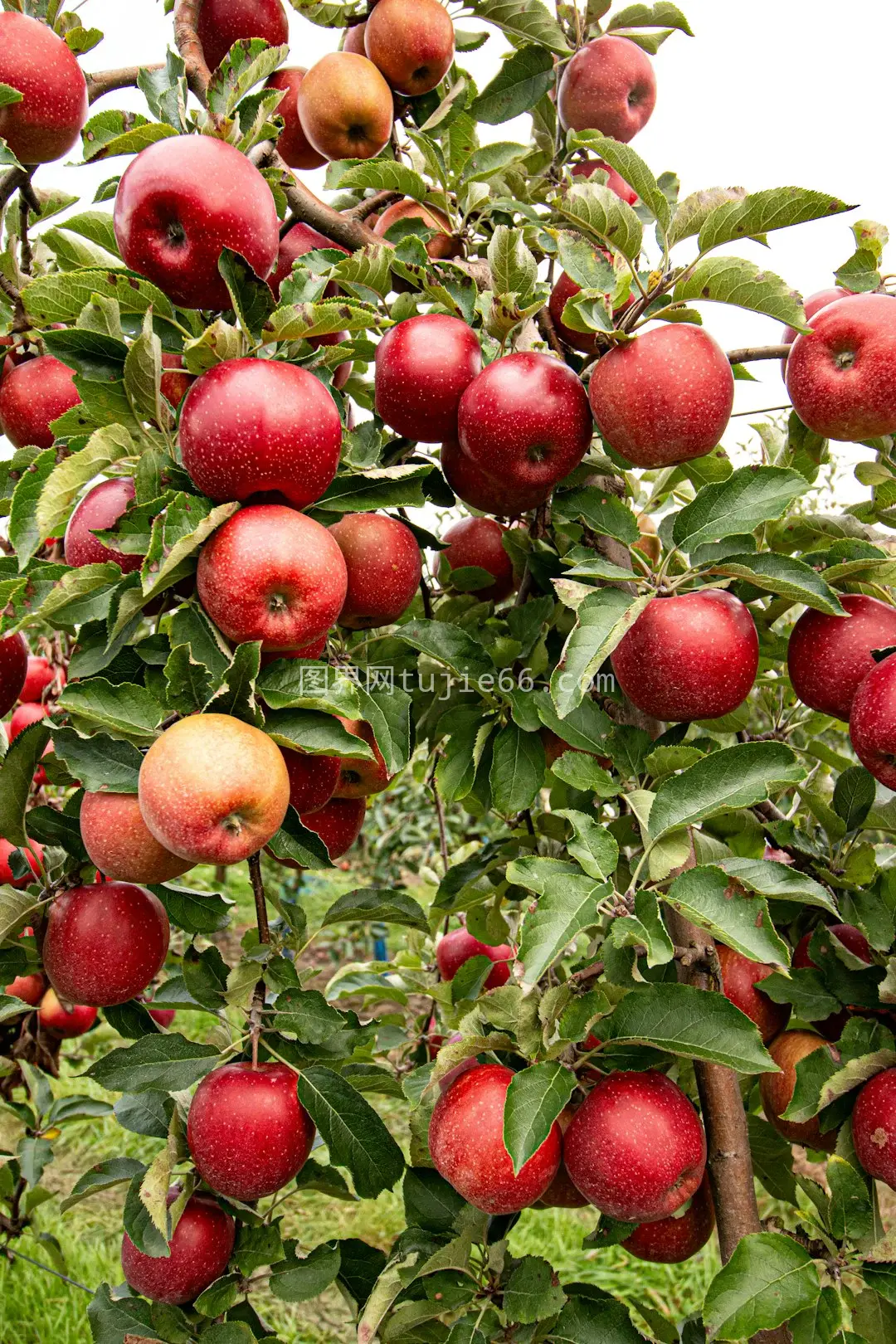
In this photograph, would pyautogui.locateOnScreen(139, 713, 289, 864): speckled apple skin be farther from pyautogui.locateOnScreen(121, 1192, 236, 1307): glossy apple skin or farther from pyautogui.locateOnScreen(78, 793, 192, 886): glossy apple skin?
pyautogui.locateOnScreen(121, 1192, 236, 1307): glossy apple skin

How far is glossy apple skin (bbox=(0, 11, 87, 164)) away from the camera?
1.34 metres

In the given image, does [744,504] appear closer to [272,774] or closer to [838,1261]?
[272,774]

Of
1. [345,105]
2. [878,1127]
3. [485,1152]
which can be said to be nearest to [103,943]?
[485,1152]

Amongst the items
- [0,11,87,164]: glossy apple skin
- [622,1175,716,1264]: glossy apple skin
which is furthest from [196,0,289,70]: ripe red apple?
[622,1175,716,1264]: glossy apple skin

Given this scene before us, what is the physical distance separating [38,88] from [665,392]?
3.08 feet

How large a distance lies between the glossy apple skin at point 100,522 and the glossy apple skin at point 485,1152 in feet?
2.35

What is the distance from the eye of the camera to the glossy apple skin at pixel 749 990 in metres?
1.38

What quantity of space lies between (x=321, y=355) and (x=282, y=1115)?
89 centimetres

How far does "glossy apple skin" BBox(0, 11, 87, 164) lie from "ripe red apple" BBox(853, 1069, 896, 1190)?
1.60 meters

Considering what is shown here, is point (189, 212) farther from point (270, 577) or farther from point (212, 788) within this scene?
point (212, 788)

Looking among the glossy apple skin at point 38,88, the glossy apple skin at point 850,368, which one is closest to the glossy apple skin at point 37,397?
the glossy apple skin at point 38,88

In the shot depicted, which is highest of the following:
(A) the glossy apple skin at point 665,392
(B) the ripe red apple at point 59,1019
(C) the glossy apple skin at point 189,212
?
(C) the glossy apple skin at point 189,212

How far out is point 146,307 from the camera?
1.14 meters

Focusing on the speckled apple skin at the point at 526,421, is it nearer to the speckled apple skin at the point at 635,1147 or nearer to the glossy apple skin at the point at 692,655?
the glossy apple skin at the point at 692,655
